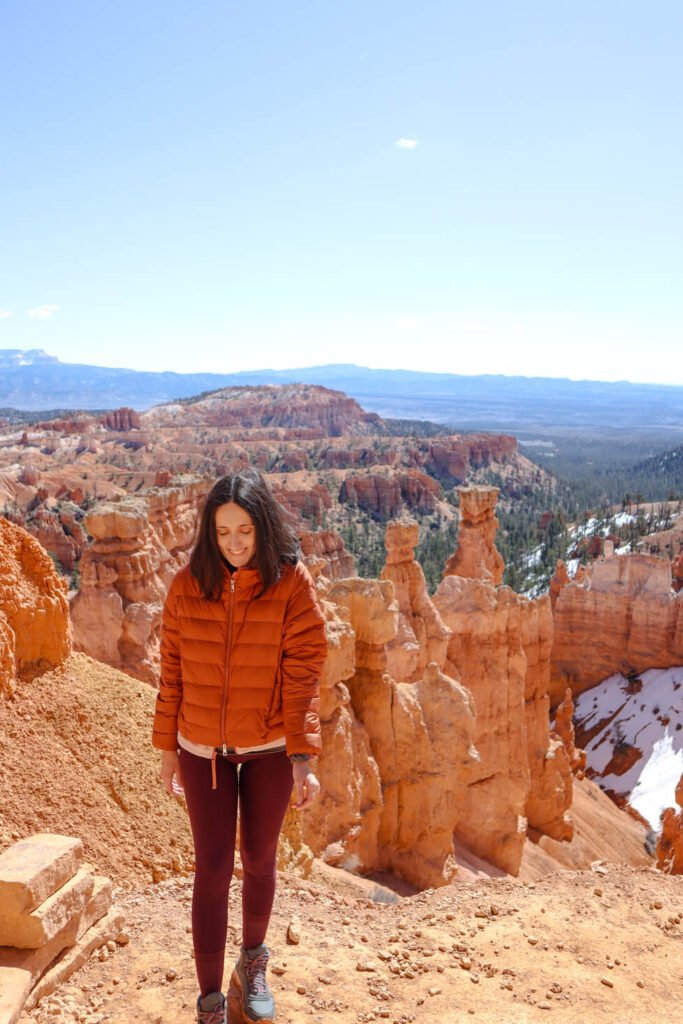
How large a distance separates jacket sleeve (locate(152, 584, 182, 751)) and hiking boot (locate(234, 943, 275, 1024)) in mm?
1105

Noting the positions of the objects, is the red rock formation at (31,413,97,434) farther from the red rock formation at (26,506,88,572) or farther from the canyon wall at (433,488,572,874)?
the canyon wall at (433,488,572,874)

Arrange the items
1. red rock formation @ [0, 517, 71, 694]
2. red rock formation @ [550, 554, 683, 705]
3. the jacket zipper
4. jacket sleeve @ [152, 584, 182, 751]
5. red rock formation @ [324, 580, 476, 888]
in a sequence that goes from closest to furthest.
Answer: the jacket zipper → jacket sleeve @ [152, 584, 182, 751] → red rock formation @ [0, 517, 71, 694] → red rock formation @ [324, 580, 476, 888] → red rock formation @ [550, 554, 683, 705]

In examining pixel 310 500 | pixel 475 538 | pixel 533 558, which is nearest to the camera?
pixel 475 538

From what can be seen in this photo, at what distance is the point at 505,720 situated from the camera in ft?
55.1

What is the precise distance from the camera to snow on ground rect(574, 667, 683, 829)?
26391 mm

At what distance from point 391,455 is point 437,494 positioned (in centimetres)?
1461

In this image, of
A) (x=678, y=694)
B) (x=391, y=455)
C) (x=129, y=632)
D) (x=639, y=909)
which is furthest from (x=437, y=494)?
(x=639, y=909)

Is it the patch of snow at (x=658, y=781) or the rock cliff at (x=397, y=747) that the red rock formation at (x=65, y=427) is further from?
the rock cliff at (x=397, y=747)

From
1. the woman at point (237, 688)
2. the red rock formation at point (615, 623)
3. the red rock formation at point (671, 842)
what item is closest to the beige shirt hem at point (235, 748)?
the woman at point (237, 688)

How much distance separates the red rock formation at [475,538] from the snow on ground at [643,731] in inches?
376

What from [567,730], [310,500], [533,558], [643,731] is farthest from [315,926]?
[310,500]

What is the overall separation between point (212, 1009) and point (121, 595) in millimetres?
10162

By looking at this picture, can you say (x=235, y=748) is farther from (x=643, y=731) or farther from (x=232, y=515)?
(x=643, y=731)

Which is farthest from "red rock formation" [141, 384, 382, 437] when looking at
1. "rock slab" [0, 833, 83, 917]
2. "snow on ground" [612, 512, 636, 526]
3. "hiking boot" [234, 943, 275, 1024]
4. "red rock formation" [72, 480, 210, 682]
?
"hiking boot" [234, 943, 275, 1024]
